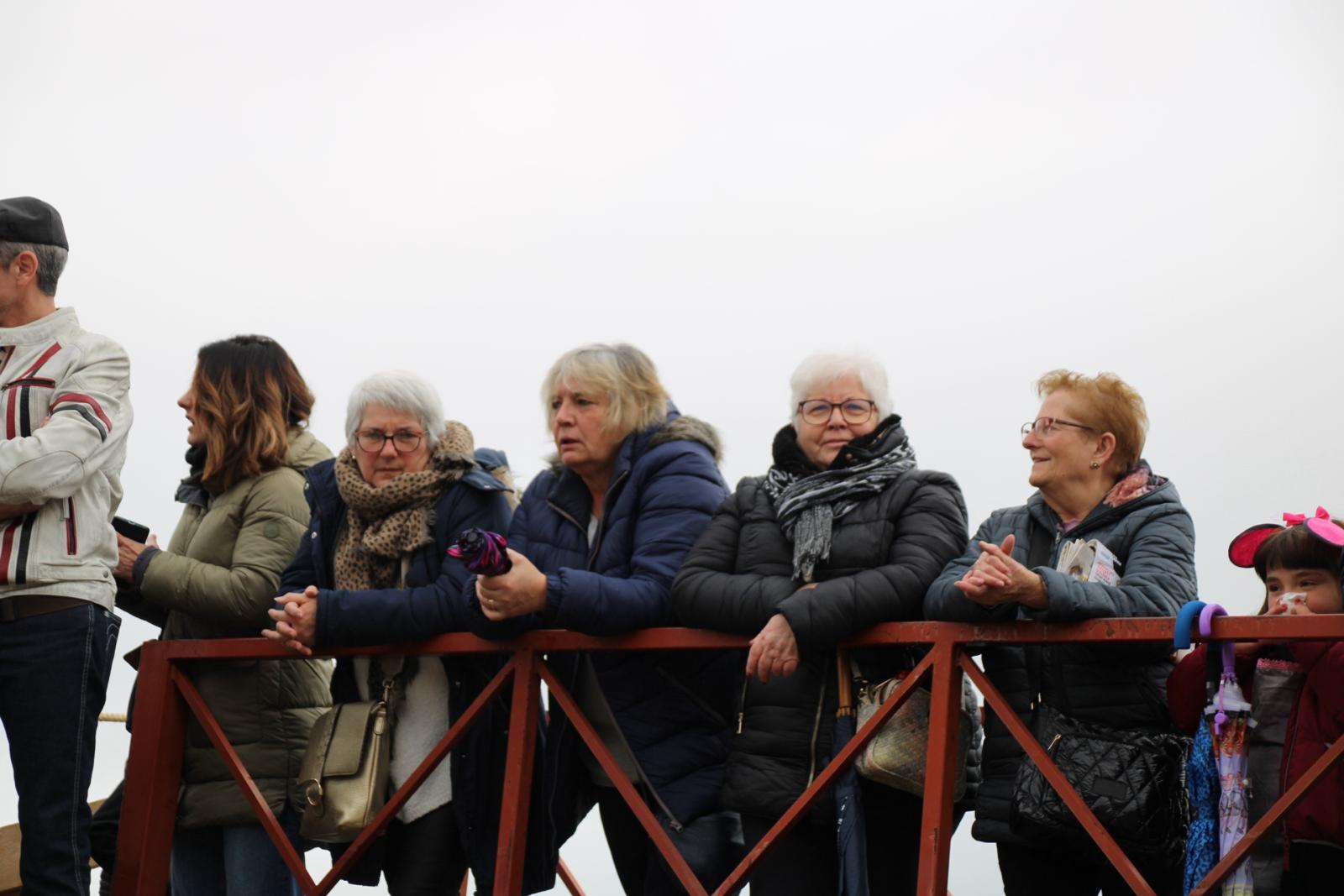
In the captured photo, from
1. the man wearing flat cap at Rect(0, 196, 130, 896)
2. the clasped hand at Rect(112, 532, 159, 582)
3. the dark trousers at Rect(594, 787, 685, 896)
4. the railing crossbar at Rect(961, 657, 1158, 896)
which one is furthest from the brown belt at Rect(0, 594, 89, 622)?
the railing crossbar at Rect(961, 657, 1158, 896)

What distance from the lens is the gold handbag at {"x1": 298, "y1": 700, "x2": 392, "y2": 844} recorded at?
179 inches

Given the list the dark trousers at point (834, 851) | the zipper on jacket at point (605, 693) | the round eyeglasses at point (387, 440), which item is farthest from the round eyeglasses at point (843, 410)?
the round eyeglasses at point (387, 440)

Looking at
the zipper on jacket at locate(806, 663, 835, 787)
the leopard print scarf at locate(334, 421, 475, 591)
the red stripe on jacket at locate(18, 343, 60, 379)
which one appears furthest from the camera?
the leopard print scarf at locate(334, 421, 475, 591)

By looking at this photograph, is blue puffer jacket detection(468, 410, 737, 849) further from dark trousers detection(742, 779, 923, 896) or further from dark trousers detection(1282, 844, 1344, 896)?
dark trousers detection(1282, 844, 1344, 896)

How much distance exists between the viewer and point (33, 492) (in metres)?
4.23

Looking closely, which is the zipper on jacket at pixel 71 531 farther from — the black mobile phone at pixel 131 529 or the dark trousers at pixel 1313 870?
the dark trousers at pixel 1313 870

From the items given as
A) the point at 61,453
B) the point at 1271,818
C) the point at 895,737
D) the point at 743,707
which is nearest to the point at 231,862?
the point at 61,453

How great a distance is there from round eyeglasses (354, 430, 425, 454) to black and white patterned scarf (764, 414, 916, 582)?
1.13 m

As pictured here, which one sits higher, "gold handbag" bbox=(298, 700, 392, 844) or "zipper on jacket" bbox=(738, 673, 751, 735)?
"zipper on jacket" bbox=(738, 673, 751, 735)

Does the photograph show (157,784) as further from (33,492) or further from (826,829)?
(826,829)

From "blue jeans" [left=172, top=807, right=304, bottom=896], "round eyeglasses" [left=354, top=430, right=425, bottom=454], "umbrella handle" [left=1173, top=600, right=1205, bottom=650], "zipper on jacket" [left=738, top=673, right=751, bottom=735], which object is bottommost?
"blue jeans" [left=172, top=807, right=304, bottom=896]

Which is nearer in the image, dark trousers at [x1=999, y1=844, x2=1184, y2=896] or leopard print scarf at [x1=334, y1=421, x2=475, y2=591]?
dark trousers at [x1=999, y1=844, x2=1184, y2=896]

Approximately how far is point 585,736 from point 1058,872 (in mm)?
1233

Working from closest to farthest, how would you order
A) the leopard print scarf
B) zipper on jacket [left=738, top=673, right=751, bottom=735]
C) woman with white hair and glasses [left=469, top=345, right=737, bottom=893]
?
zipper on jacket [left=738, top=673, right=751, bottom=735], woman with white hair and glasses [left=469, top=345, right=737, bottom=893], the leopard print scarf
